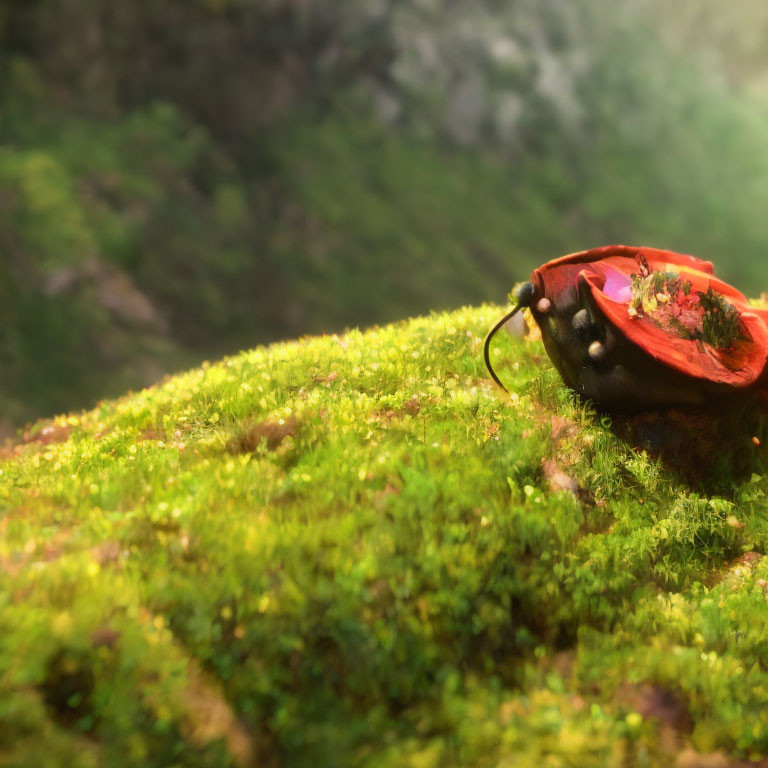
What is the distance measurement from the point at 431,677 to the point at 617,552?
2.12 m

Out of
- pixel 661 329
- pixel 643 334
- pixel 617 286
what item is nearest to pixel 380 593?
pixel 643 334

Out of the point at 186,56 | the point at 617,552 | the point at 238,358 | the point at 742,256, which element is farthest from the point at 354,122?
the point at 617,552

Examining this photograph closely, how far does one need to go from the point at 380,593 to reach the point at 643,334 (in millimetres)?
3848

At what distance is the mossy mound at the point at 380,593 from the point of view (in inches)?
155

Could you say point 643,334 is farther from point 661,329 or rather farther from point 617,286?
point 617,286

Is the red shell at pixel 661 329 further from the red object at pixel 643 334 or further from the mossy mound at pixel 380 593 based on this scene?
the mossy mound at pixel 380 593

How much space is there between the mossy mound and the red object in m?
0.49

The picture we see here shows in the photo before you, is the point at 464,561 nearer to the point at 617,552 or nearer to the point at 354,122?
the point at 617,552

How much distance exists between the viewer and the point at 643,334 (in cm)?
673

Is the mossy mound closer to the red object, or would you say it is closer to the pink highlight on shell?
the red object

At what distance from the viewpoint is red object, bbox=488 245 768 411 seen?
6.67 metres

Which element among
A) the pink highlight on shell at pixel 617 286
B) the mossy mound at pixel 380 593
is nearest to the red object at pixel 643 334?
the pink highlight on shell at pixel 617 286

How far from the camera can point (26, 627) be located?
396 cm

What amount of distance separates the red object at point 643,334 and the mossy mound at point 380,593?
0.49 meters
